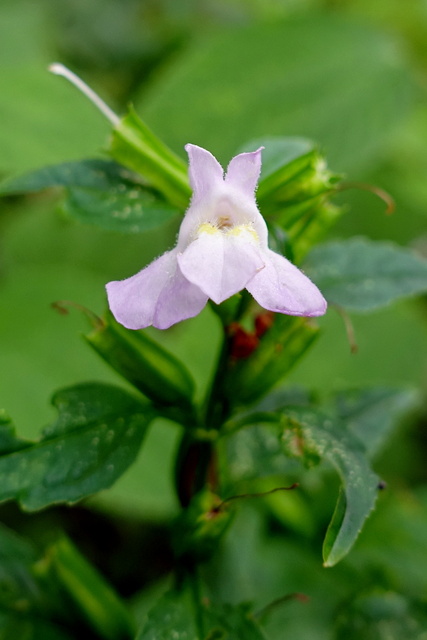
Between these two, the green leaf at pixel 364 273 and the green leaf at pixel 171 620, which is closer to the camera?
the green leaf at pixel 171 620

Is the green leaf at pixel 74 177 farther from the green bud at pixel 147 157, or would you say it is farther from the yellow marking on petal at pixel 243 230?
the yellow marking on petal at pixel 243 230

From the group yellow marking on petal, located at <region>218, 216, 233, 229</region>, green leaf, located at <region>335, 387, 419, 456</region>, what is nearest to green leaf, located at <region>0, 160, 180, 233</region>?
yellow marking on petal, located at <region>218, 216, 233, 229</region>

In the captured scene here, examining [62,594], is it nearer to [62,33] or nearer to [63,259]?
[63,259]

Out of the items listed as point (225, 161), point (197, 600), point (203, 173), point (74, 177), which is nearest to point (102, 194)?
point (74, 177)

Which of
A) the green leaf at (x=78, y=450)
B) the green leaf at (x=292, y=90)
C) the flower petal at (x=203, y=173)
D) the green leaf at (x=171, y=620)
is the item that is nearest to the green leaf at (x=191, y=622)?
the green leaf at (x=171, y=620)

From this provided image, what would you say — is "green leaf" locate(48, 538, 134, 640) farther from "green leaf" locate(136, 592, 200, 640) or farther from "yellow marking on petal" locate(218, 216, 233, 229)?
"yellow marking on petal" locate(218, 216, 233, 229)

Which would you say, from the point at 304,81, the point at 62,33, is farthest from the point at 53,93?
the point at 62,33
